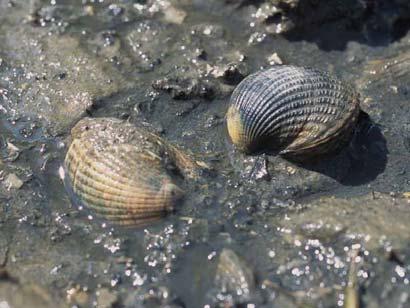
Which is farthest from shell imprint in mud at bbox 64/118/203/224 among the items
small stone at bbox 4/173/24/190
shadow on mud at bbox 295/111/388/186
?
shadow on mud at bbox 295/111/388/186

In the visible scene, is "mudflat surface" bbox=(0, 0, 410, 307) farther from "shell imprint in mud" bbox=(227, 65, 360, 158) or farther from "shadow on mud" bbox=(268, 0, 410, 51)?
"shell imprint in mud" bbox=(227, 65, 360, 158)

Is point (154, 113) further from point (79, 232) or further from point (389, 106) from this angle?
point (389, 106)

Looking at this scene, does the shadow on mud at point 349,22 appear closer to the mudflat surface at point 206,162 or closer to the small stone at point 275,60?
the mudflat surface at point 206,162

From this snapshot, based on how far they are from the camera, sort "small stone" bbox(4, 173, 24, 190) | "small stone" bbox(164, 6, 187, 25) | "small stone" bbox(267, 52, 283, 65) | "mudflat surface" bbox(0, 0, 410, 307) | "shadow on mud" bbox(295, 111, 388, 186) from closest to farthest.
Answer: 1. "mudflat surface" bbox(0, 0, 410, 307)
2. "small stone" bbox(4, 173, 24, 190)
3. "shadow on mud" bbox(295, 111, 388, 186)
4. "small stone" bbox(267, 52, 283, 65)
5. "small stone" bbox(164, 6, 187, 25)

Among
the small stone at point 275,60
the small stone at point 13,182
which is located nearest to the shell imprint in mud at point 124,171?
the small stone at point 13,182

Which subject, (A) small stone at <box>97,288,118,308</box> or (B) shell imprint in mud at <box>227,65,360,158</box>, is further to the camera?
(B) shell imprint in mud at <box>227,65,360,158</box>

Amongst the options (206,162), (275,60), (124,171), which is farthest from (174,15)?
(124,171)
